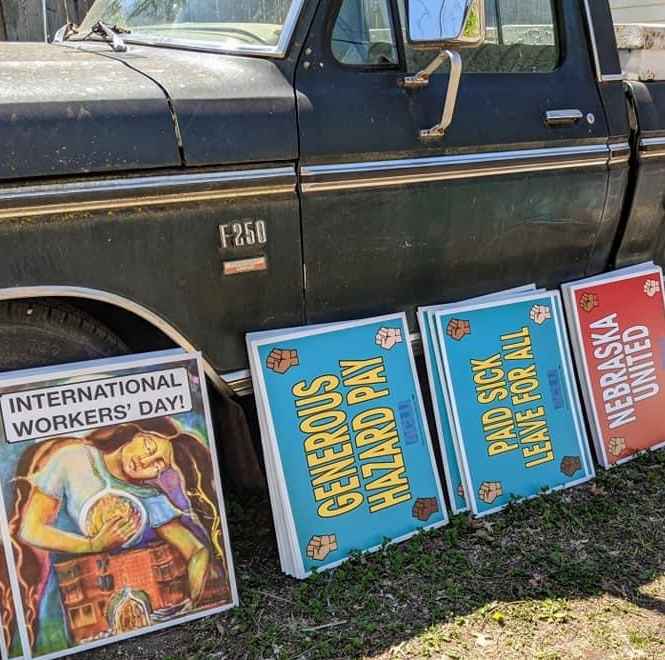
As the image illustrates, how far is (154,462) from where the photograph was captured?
270 cm

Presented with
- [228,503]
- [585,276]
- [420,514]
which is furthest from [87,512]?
[585,276]

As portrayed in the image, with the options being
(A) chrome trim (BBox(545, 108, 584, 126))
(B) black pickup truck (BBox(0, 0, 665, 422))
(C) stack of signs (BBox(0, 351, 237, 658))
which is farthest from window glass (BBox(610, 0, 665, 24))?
(C) stack of signs (BBox(0, 351, 237, 658))

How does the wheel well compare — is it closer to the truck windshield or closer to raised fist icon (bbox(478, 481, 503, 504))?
Result: the truck windshield

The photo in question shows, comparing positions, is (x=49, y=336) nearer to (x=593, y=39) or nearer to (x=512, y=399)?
(x=512, y=399)

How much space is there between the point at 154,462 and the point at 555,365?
5.42 ft

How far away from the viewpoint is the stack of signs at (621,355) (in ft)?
12.0

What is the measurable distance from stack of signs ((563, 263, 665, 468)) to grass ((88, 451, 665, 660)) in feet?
1.32

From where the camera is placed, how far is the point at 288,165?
276 cm

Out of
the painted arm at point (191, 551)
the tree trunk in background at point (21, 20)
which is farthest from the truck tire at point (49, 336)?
the tree trunk in background at point (21, 20)

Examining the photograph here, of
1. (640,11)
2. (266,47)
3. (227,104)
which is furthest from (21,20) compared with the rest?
(640,11)

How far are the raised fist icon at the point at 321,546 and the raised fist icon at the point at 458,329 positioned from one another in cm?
84

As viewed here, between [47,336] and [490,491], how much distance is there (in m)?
1.65

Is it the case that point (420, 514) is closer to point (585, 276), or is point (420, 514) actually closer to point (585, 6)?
point (585, 276)

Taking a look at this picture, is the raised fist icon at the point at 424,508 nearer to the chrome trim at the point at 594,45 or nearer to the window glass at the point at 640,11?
the chrome trim at the point at 594,45
